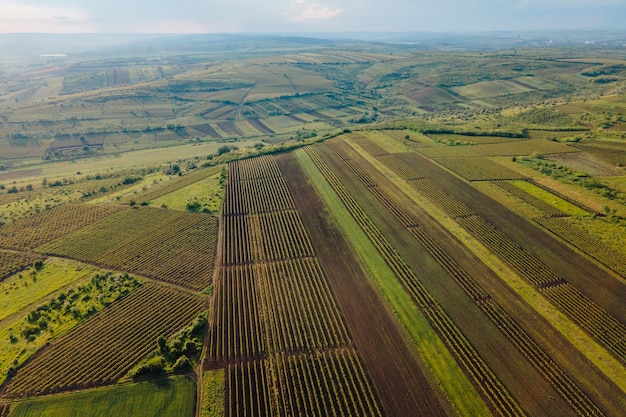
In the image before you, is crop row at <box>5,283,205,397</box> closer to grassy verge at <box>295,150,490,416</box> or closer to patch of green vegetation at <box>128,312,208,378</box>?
patch of green vegetation at <box>128,312,208,378</box>

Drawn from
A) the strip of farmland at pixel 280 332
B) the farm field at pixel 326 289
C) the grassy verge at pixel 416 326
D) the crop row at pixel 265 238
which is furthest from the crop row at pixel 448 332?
the crop row at pixel 265 238

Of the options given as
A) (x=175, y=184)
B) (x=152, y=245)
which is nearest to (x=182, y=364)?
(x=152, y=245)

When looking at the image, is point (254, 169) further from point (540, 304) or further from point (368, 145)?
point (540, 304)

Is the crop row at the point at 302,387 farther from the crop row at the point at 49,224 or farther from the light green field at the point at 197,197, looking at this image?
the crop row at the point at 49,224

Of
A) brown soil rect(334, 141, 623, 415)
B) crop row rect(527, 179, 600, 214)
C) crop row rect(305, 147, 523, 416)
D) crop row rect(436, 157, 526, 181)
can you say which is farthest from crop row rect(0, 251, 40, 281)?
crop row rect(527, 179, 600, 214)

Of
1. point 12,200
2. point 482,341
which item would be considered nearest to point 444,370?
point 482,341

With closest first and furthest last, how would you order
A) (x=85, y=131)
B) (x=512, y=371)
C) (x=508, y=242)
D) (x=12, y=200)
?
(x=512, y=371), (x=508, y=242), (x=12, y=200), (x=85, y=131)

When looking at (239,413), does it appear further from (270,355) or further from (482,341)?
(482,341)
